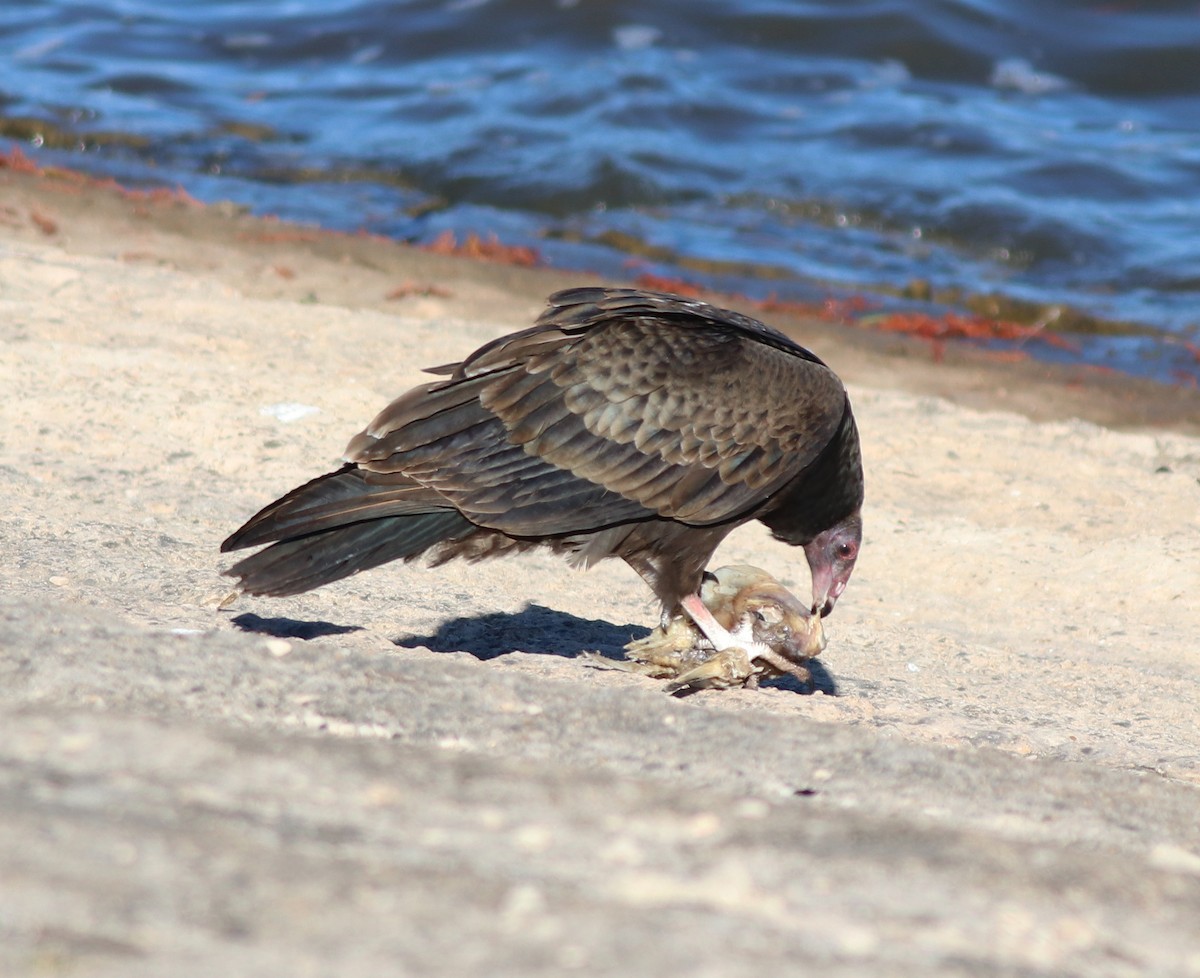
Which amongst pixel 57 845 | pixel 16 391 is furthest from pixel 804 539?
pixel 16 391

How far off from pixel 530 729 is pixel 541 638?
1.69 m

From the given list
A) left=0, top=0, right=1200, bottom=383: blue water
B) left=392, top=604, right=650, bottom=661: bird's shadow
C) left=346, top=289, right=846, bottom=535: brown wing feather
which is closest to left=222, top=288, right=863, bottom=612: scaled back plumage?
left=346, top=289, right=846, bottom=535: brown wing feather

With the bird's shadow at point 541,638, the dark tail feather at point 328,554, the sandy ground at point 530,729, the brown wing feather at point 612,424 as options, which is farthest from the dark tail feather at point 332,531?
the bird's shadow at point 541,638

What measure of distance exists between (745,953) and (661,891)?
272mm

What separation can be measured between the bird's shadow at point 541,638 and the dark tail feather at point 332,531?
1.55ft

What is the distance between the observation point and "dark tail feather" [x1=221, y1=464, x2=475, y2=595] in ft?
14.7

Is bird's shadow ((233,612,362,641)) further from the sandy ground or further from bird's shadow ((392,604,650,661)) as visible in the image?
bird's shadow ((392,604,650,661))

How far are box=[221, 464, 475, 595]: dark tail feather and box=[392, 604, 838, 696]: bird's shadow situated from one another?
18.6 inches

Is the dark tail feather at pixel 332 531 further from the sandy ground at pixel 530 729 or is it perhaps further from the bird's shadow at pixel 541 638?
the bird's shadow at pixel 541 638

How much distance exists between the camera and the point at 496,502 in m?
4.68

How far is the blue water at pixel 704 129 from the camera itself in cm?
1501

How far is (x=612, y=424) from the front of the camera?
4824 millimetres

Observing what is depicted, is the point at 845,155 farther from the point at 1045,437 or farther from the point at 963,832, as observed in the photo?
the point at 963,832

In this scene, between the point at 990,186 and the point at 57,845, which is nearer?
the point at 57,845
